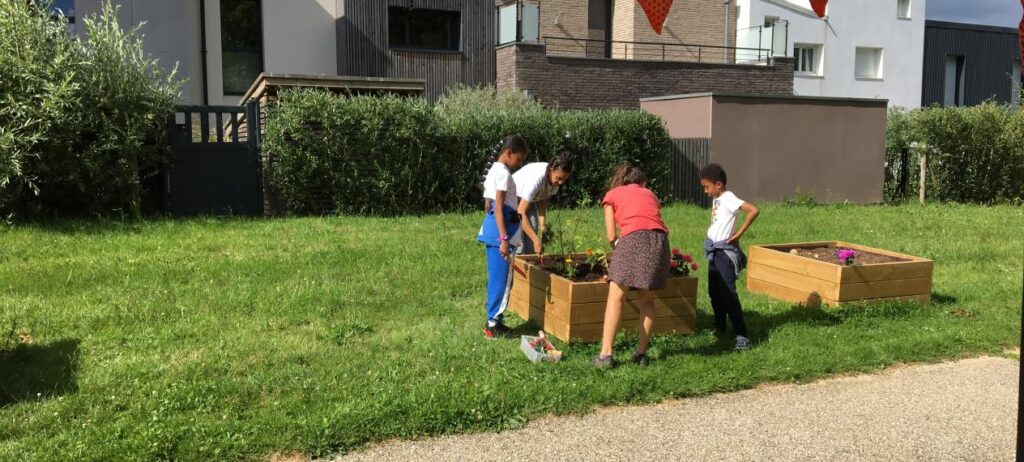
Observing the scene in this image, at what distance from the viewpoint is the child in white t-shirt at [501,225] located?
5.90 m

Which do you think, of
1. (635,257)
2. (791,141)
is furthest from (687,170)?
(635,257)

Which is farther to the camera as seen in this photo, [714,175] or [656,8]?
[714,175]

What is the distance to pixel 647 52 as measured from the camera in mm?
26656

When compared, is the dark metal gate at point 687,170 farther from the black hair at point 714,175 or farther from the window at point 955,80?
the window at point 955,80

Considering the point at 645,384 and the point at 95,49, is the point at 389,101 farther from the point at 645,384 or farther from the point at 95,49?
the point at 645,384

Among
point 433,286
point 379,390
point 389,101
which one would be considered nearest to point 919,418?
point 379,390

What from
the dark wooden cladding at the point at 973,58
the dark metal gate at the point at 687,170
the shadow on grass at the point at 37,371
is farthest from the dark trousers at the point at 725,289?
the dark wooden cladding at the point at 973,58

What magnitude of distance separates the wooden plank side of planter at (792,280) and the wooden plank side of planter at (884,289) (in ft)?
0.41

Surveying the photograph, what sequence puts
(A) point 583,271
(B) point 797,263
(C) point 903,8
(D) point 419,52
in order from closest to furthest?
(A) point 583,271, (B) point 797,263, (D) point 419,52, (C) point 903,8

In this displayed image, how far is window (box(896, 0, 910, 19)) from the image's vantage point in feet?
111

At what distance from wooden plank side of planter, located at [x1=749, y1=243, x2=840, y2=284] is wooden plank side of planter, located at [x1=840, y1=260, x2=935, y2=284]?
0.12 meters

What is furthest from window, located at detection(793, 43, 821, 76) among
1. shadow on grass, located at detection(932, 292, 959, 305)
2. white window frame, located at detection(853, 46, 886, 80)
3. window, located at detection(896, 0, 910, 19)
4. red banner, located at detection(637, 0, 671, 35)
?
red banner, located at detection(637, 0, 671, 35)

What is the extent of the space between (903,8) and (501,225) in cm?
3456

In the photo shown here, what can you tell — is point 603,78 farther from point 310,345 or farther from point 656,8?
point 310,345
